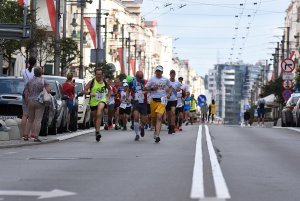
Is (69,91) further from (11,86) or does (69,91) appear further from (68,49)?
(68,49)

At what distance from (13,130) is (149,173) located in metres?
10.2

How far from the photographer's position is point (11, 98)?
2461 cm

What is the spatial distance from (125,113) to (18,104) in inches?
323

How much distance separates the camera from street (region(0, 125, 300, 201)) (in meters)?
10.4

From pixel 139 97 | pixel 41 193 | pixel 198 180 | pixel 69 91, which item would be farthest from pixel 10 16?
pixel 41 193

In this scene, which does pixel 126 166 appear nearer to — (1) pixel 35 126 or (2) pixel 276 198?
(2) pixel 276 198

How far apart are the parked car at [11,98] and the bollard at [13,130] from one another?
78 centimetres

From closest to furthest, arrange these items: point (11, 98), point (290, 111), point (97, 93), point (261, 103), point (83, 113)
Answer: point (97, 93)
point (11, 98)
point (83, 113)
point (290, 111)
point (261, 103)

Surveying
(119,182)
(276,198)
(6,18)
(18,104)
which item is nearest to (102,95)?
(18,104)

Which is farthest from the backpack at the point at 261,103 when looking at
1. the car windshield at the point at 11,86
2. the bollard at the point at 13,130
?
the bollard at the point at 13,130

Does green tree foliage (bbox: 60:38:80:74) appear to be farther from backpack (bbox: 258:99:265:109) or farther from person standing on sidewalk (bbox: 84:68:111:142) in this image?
person standing on sidewalk (bbox: 84:68:111:142)

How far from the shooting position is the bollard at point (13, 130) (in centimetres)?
2288

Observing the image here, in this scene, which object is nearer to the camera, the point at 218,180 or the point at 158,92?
the point at 218,180

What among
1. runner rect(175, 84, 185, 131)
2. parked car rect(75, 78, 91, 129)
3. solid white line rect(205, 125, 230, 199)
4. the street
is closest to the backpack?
parked car rect(75, 78, 91, 129)
